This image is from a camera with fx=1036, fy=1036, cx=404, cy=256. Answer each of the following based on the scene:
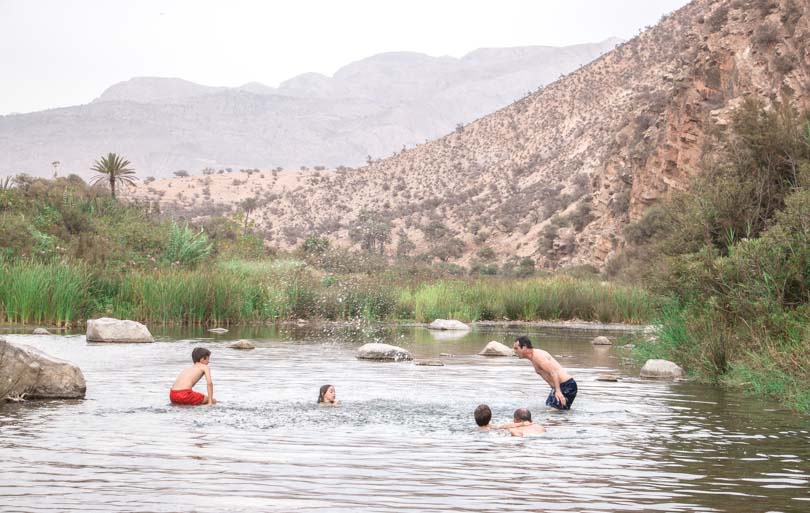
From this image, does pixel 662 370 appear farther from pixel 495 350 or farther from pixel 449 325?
pixel 449 325

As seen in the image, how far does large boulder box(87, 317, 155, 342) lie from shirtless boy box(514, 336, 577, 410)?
1442 cm

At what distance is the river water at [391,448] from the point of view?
930 centimetres

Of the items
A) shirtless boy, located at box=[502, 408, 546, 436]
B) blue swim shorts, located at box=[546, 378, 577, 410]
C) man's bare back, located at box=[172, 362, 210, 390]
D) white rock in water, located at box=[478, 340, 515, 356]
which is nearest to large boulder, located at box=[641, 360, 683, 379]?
blue swim shorts, located at box=[546, 378, 577, 410]

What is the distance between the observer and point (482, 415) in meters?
13.9

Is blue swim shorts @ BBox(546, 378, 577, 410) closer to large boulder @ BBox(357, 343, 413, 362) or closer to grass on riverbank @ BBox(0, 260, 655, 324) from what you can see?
large boulder @ BBox(357, 343, 413, 362)

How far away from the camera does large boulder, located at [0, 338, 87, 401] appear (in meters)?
16.1

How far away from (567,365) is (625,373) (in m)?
1.65

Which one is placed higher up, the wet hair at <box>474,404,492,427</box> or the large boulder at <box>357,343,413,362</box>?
the large boulder at <box>357,343,413,362</box>

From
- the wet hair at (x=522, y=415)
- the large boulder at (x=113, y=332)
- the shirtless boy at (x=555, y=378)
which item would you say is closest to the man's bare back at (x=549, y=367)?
the shirtless boy at (x=555, y=378)

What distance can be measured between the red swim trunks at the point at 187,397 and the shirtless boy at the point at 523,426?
510cm

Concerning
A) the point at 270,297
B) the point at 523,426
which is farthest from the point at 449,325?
the point at 523,426

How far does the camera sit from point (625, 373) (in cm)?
2197

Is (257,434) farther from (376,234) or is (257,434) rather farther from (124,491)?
(376,234)

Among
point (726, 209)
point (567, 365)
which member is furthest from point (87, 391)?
point (726, 209)
